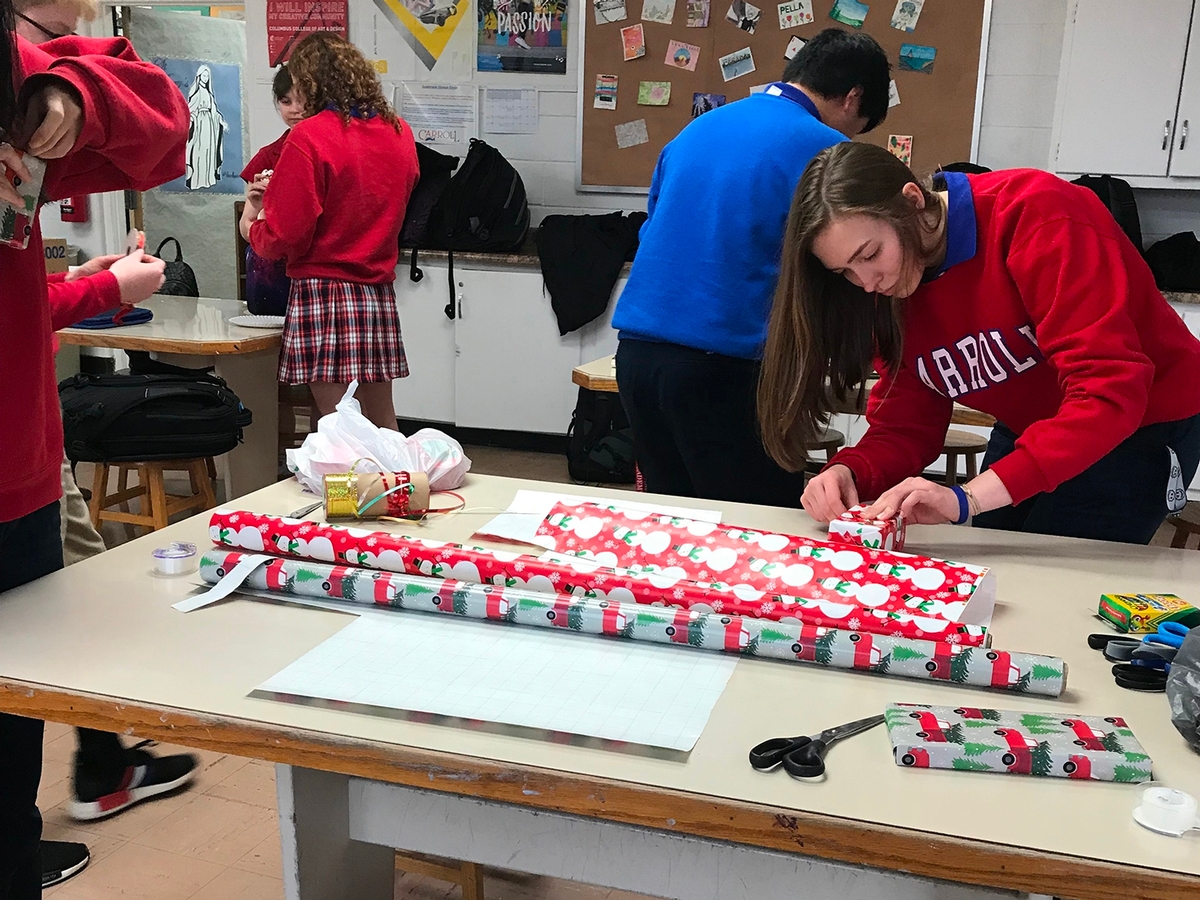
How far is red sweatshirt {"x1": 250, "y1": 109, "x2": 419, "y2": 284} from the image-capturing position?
2934 mm

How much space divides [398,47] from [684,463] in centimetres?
393

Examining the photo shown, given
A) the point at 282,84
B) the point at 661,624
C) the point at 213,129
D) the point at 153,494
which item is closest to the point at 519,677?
the point at 661,624

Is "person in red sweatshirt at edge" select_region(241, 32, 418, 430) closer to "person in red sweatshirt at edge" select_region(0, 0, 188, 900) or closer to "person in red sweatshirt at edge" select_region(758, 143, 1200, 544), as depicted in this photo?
"person in red sweatshirt at edge" select_region(0, 0, 188, 900)

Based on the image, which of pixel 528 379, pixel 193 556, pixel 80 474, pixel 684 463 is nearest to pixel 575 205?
pixel 528 379

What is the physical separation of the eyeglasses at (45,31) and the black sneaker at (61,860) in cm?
130

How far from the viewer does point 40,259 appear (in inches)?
49.0

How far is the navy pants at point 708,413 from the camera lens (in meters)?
1.99

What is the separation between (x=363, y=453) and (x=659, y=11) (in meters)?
3.82

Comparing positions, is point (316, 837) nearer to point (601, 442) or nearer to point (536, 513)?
point (536, 513)

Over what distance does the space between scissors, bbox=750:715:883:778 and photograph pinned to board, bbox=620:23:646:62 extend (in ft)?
14.7

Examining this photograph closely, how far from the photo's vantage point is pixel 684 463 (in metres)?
2.10

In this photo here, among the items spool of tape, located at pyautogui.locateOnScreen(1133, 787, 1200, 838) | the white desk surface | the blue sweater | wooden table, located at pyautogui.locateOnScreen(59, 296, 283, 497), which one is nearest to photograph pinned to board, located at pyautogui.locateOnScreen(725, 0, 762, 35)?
wooden table, located at pyautogui.locateOnScreen(59, 296, 283, 497)

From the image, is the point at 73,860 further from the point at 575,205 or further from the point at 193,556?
the point at 575,205

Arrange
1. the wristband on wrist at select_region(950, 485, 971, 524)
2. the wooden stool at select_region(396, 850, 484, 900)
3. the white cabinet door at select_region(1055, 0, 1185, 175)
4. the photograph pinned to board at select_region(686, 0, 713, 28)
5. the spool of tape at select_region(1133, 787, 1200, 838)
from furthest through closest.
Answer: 1. the photograph pinned to board at select_region(686, 0, 713, 28)
2. the white cabinet door at select_region(1055, 0, 1185, 175)
3. the wooden stool at select_region(396, 850, 484, 900)
4. the wristband on wrist at select_region(950, 485, 971, 524)
5. the spool of tape at select_region(1133, 787, 1200, 838)
